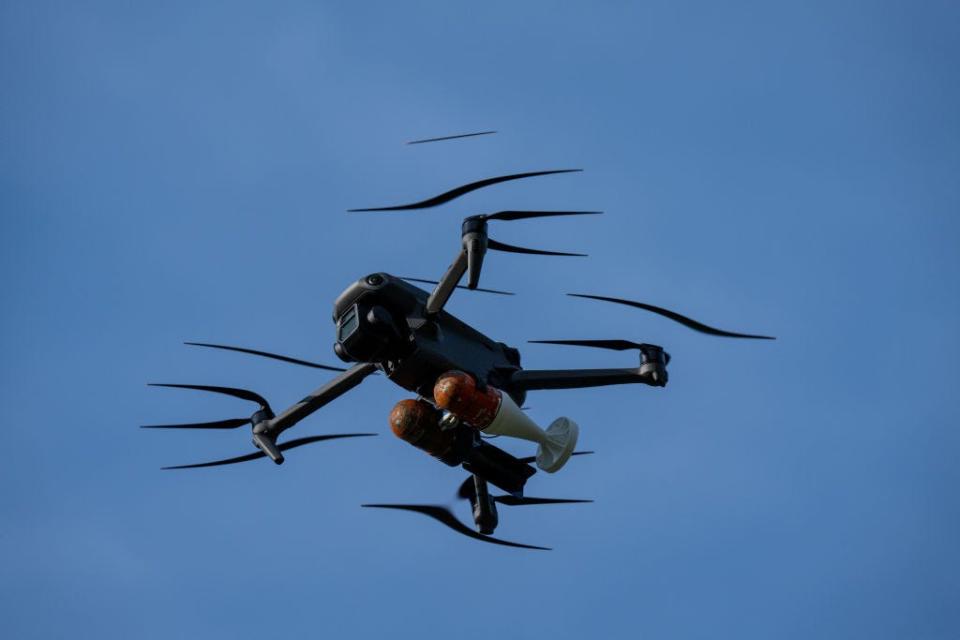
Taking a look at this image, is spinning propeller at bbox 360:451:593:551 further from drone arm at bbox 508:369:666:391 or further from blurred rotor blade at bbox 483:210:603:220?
blurred rotor blade at bbox 483:210:603:220

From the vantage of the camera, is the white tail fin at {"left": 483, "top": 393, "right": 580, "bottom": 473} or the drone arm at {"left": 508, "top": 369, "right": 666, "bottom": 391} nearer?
the white tail fin at {"left": 483, "top": 393, "right": 580, "bottom": 473}

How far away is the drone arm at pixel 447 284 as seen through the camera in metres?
12.3

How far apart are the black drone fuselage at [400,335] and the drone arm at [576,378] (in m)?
0.45

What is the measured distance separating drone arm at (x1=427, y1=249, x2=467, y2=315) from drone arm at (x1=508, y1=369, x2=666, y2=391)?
1.39 metres

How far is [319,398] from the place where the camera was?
1391 cm

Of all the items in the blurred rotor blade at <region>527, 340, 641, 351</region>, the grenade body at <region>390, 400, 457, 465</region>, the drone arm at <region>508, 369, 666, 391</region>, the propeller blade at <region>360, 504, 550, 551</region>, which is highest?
the blurred rotor blade at <region>527, 340, 641, 351</region>

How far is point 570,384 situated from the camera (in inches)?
529

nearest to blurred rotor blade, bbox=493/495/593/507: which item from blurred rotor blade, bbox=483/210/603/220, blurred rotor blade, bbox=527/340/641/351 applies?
blurred rotor blade, bbox=527/340/641/351

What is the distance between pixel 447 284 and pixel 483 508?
3043 mm

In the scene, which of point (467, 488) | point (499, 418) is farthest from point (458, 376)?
point (467, 488)

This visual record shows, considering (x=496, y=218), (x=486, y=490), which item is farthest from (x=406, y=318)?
(x=486, y=490)

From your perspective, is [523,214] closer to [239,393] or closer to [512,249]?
[512,249]

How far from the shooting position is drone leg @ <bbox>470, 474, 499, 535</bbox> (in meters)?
14.1

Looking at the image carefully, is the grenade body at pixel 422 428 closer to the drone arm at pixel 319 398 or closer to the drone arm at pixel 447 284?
the drone arm at pixel 319 398
